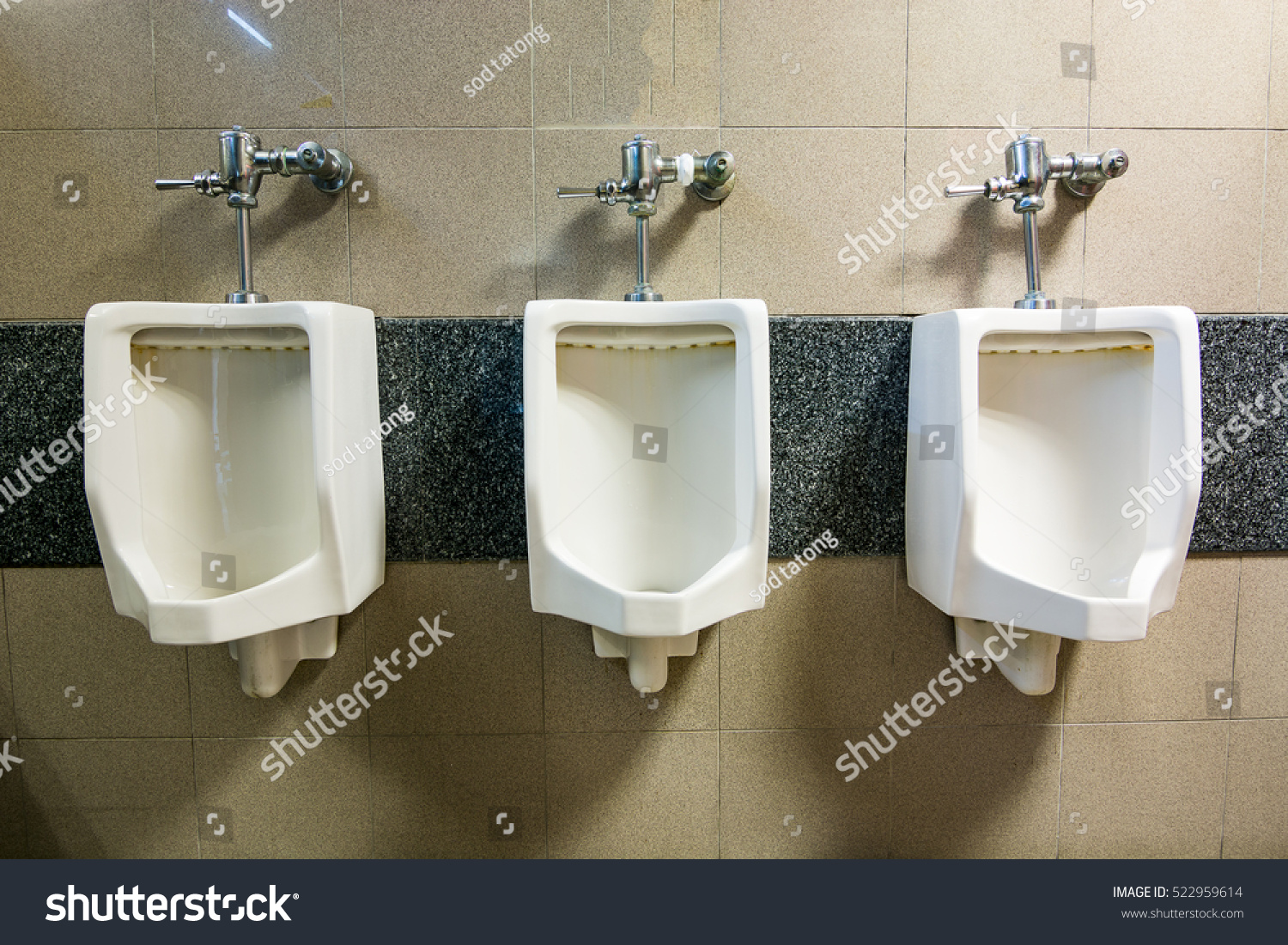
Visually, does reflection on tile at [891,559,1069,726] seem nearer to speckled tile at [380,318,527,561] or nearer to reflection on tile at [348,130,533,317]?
speckled tile at [380,318,527,561]

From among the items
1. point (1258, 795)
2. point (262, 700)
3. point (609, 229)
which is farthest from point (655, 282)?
point (1258, 795)

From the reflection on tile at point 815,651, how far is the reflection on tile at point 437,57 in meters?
0.86

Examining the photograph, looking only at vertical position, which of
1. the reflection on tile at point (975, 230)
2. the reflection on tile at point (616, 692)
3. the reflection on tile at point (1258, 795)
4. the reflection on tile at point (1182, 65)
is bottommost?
the reflection on tile at point (1258, 795)

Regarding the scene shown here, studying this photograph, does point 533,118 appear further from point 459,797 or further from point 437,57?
point 459,797

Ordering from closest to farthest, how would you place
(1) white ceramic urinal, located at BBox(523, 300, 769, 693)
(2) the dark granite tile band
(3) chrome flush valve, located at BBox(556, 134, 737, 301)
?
(1) white ceramic urinal, located at BBox(523, 300, 769, 693)
(3) chrome flush valve, located at BBox(556, 134, 737, 301)
(2) the dark granite tile band

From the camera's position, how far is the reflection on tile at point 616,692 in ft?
3.64

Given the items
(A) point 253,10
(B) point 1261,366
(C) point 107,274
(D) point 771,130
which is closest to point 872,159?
(D) point 771,130

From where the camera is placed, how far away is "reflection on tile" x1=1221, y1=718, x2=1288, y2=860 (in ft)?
3.73

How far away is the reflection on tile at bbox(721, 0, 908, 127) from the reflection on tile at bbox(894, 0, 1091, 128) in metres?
0.03

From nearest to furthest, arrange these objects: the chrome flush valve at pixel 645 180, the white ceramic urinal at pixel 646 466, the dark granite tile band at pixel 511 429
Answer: the white ceramic urinal at pixel 646 466 < the chrome flush valve at pixel 645 180 < the dark granite tile band at pixel 511 429

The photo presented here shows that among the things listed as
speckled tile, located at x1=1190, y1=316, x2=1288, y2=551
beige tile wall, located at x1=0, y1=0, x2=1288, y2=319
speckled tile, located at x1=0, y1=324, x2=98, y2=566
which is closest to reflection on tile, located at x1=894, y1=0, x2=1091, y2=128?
beige tile wall, located at x1=0, y1=0, x2=1288, y2=319

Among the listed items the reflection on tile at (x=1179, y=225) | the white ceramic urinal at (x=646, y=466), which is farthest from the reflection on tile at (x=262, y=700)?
the reflection on tile at (x=1179, y=225)

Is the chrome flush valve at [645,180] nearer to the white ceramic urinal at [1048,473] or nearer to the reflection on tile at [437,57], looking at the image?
the reflection on tile at [437,57]

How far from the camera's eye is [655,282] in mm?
1059
